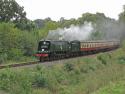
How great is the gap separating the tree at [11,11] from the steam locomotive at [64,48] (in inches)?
692

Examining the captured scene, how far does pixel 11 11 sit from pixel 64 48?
90.5ft

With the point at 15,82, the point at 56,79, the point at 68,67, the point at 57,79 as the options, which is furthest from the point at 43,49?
the point at 15,82

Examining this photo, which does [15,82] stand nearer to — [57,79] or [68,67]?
[57,79]

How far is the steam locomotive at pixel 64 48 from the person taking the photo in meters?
44.8

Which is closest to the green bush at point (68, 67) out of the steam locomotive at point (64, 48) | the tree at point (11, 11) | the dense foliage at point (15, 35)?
the steam locomotive at point (64, 48)

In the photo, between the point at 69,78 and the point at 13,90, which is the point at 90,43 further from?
the point at 13,90

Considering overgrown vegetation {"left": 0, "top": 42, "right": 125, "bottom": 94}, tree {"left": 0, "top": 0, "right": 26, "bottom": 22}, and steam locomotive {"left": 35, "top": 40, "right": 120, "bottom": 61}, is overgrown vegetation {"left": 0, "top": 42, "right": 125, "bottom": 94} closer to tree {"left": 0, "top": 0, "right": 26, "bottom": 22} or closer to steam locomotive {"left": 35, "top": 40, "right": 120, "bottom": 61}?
steam locomotive {"left": 35, "top": 40, "right": 120, "bottom": 61}

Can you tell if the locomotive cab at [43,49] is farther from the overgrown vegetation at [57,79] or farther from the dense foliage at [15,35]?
the dense foliage at [15,35]

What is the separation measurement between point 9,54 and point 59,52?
989cm

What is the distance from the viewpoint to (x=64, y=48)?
161ft

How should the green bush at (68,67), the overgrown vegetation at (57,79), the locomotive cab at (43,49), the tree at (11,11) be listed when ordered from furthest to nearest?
1. the tree at (11,11)
2. the locomotive cab at (43,49)
3. the green bush at (68,67)
4. the overgrown vegetation at (57,79)

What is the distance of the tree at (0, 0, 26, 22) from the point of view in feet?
239

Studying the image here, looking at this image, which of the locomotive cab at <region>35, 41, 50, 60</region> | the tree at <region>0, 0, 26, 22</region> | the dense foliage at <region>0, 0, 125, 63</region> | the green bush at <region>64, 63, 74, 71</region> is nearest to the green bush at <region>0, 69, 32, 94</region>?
the green bush at <region>64, 63, 74, 71</region>

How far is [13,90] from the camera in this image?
2434cm
